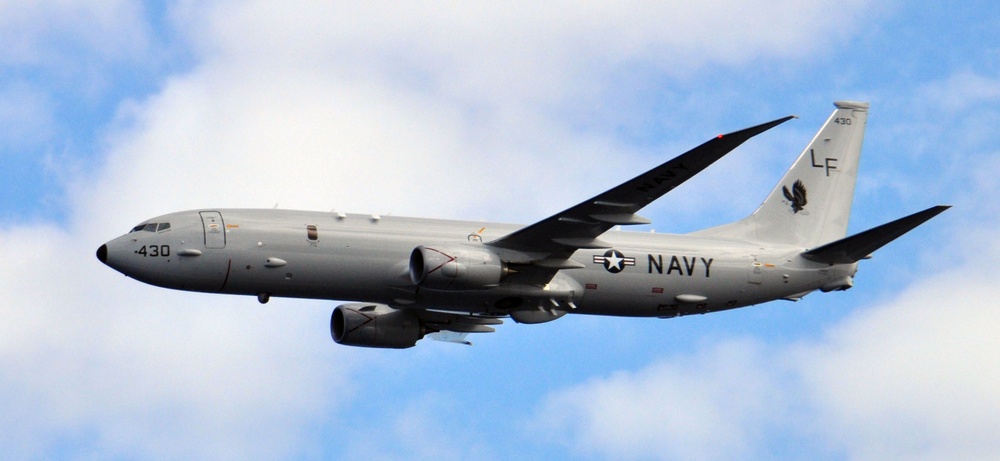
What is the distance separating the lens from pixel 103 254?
49312 millimetres

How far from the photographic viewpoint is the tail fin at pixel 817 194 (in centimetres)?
5678

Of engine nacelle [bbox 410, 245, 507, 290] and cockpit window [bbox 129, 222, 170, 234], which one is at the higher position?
cockpit window [bbox 129, 222, 170, 234]

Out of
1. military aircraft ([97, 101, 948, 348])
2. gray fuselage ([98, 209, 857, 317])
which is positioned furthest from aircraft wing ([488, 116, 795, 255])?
gray fuselage ([98, 209, 857, 317])

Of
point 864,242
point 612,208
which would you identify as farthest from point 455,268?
point 864,242

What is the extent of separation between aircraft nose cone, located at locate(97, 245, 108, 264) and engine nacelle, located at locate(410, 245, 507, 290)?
973 centimetres

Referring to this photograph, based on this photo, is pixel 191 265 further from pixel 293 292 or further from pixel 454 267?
pixel 454 267

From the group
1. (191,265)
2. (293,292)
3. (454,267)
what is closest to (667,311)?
(454,267)

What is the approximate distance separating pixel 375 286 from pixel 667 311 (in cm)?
1063

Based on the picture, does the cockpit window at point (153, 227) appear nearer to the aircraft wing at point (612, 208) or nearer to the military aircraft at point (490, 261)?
the military aircraft at point (490, 261)

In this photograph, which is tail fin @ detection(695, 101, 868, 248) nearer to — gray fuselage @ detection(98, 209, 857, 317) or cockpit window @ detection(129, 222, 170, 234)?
gray fuselage @ detection(98, 209, 857, 317)

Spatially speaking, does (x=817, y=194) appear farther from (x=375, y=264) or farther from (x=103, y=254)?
(x=103, y=254)

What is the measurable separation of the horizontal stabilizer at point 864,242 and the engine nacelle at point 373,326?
1450cm

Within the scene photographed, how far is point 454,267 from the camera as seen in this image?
157ft

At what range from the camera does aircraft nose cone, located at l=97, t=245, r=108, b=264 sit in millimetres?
49250
